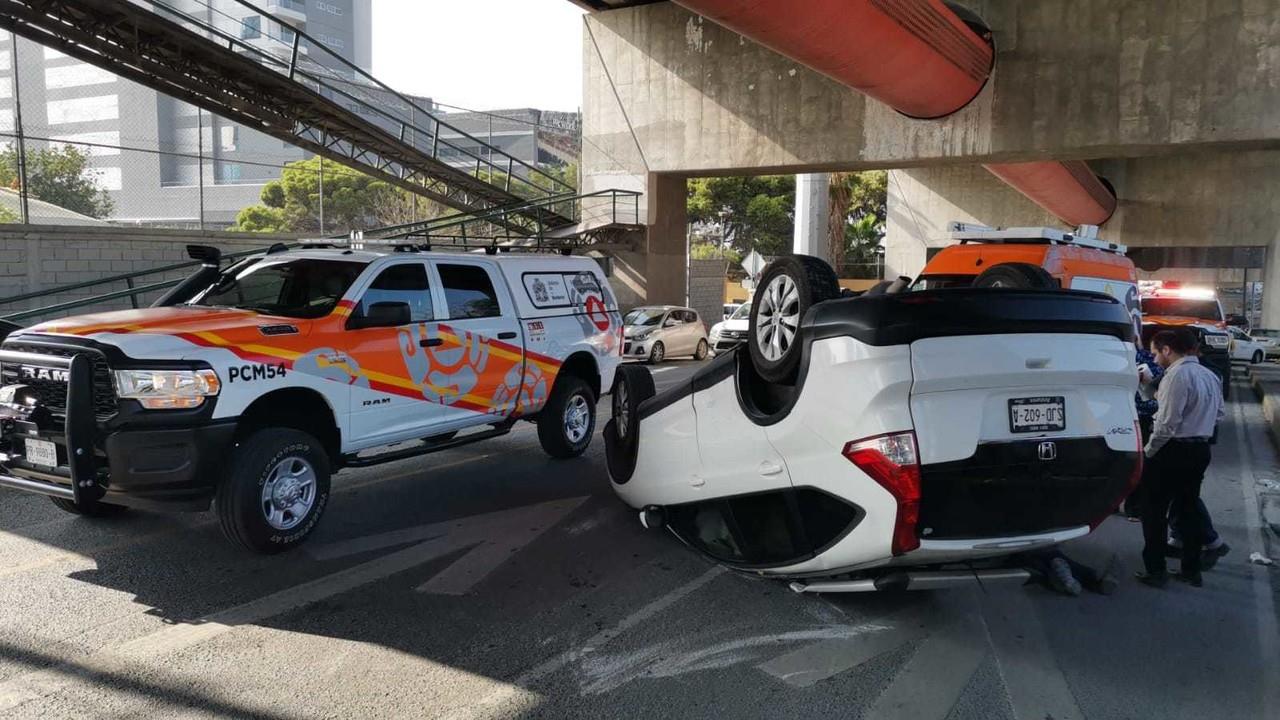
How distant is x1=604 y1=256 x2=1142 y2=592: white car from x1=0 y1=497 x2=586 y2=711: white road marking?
2221 millimetres

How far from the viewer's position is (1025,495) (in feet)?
A: 14.4

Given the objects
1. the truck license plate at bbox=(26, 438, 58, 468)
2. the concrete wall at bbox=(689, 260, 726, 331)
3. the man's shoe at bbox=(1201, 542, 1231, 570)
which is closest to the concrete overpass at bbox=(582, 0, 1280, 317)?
the concrete wall at bbox=(689, 260, 726, 331)

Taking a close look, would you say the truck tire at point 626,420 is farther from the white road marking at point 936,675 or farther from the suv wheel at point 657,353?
the suv wheel at point 657,353

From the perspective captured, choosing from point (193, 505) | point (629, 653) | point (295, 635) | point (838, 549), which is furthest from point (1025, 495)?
point (193, 505)

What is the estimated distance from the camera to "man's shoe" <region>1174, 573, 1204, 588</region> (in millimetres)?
5824

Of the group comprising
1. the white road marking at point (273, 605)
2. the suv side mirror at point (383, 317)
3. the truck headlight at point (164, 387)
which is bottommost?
the white road marking at point (273, 605)

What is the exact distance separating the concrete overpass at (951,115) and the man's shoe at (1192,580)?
9240 millimetres

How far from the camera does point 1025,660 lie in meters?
4.57

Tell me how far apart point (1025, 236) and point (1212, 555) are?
6321 mm

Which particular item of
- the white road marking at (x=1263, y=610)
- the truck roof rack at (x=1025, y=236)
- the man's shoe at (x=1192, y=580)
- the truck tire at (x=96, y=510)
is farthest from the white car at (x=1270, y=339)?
the truck tire at (x=96, y=510)

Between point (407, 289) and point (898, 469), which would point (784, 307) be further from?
point (407, 289)

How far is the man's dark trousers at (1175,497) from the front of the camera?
5.77 metres

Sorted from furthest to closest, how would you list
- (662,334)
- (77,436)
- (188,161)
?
(188,161), (662,334), (77,436)

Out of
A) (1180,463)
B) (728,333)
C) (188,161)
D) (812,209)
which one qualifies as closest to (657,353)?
(728,333)
